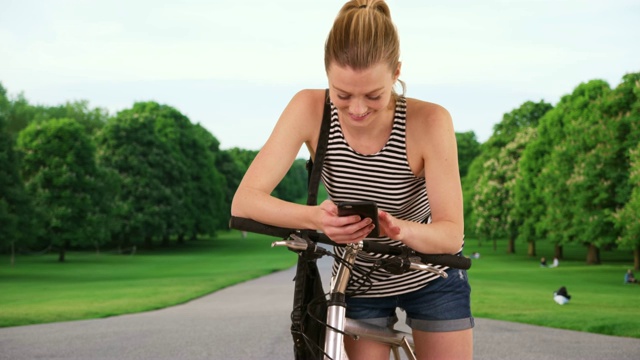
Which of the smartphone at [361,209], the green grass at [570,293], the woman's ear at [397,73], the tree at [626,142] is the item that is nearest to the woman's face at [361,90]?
the woman's ear at [397,73]

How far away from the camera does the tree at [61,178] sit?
5119cm

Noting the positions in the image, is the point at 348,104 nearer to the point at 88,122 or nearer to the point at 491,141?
the point at 491,141

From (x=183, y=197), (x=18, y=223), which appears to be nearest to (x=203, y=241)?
(x=183, y=197)

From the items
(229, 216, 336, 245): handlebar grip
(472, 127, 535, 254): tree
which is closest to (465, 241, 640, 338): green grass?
(472, 127, 535, 254): tree

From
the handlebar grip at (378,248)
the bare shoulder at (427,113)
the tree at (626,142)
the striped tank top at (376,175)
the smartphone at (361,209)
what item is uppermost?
the tree at (626,142)

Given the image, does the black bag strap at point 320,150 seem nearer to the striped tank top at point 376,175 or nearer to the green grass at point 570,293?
the striped tank top at point 376,175

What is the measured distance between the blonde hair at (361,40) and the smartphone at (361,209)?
0.55 m

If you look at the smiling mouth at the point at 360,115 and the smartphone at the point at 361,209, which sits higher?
the smiling mouth at the point at 360,115

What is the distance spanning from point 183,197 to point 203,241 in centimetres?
2354

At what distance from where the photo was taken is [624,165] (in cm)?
4156

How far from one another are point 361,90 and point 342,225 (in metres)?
0.55

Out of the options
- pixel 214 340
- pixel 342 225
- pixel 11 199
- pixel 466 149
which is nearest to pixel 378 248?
pixel 342 225

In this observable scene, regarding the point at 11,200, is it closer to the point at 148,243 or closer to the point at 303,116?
the point at 148,243

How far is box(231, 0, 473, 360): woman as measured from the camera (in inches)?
110
